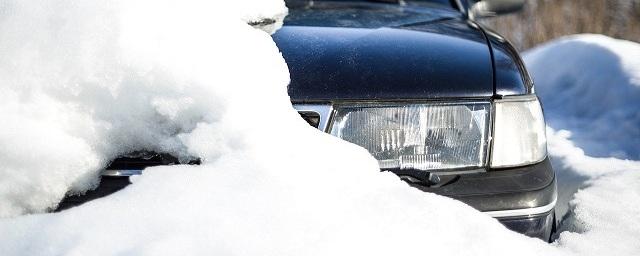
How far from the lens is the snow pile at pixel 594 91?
412cm

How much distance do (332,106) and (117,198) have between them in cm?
55

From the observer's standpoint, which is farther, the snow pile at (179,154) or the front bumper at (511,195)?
the front bumper at (511,195)

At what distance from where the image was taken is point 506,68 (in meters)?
2.09

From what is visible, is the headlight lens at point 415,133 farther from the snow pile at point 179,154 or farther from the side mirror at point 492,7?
the side mirror at point 492,7

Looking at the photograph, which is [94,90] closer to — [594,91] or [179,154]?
[179,154]

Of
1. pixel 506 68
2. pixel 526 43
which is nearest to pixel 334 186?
pixel 506 68

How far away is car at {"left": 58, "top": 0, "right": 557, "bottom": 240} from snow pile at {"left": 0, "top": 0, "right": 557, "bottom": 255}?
0.09m

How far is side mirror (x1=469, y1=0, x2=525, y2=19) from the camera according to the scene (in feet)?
11.8

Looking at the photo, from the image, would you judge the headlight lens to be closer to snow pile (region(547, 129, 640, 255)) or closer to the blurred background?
snow pile (region(547, 129, 640, 255))

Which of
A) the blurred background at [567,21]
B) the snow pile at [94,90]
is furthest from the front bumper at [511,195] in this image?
the blurred background at [567,21]

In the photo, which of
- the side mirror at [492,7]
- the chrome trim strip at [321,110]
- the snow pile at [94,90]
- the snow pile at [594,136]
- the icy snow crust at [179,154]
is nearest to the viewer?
the icy snow crust at [179,154]

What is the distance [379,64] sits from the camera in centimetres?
197

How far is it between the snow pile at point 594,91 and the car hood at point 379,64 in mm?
1919

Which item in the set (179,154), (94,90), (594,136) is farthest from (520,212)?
(594,136)
